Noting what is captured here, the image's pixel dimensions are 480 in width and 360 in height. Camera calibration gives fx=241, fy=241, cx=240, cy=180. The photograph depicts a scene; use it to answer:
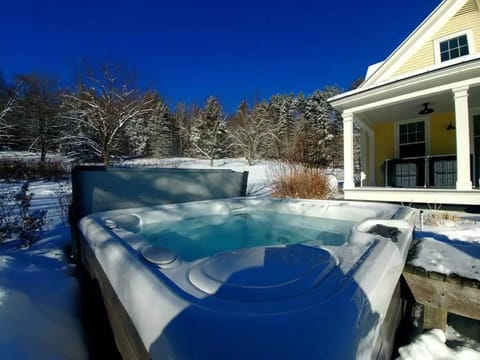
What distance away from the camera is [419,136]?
6070 millimetres

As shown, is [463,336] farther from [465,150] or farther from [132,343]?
[465,150]

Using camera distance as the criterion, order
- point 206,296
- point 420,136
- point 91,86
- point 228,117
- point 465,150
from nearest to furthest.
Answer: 1. point 206,296
2. point 465,150
3. point 420,136
4. point 91,86
5. point 228,117

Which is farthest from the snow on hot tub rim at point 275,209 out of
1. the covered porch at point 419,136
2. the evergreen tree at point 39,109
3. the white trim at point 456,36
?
the evergreen tree at point 39,109

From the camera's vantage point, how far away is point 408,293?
1415mm

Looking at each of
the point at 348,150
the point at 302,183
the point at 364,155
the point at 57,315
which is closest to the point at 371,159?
the point at 364,155

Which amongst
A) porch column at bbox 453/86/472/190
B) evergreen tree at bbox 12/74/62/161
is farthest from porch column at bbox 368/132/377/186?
evergreen tree at bbox 12/74/62/161

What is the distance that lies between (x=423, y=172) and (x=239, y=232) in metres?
4.56

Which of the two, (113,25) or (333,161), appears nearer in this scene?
(113,25)

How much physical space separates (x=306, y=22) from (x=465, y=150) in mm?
8322

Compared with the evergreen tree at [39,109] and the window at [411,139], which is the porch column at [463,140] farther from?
the evergreen tree at [39,109]

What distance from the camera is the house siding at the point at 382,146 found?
21.4 feet

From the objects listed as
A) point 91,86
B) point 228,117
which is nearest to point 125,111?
point 91,86

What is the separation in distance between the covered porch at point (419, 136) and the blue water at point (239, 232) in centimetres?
258

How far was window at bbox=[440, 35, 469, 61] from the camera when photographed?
212 inches
